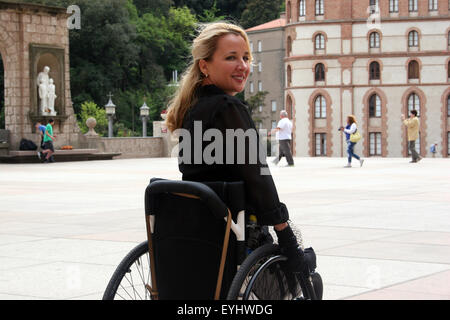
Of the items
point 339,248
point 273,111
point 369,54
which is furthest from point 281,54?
point 339,248

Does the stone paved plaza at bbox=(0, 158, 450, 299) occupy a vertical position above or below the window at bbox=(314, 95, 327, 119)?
below

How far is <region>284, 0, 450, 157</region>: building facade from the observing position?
80.1m

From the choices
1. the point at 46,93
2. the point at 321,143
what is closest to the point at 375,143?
A: the point at 321,143

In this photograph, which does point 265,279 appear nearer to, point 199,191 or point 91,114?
point 199,191

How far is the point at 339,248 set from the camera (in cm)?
790

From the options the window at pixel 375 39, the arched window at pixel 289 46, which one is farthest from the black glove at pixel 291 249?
the arched window at pixel 289 46

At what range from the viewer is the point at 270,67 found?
9369cm

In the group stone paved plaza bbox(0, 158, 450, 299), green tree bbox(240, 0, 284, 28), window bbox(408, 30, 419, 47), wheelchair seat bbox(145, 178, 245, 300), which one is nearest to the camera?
wheelchair seat bbox(145, 178, 245, 300)

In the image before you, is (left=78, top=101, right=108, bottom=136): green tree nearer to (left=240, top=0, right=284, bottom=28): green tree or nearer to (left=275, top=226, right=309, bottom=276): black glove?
(left=240, top=0, right=284, bottom=28): green tree

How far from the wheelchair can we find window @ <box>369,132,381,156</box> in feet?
258

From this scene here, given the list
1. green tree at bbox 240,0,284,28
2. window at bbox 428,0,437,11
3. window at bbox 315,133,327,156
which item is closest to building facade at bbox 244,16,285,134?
green tree at bbox 240,0,284,28

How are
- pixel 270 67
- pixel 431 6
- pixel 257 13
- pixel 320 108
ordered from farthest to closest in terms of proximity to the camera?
pixel 257 13 → pixel 270 67 → pixel 320 108 → pixel 431 6

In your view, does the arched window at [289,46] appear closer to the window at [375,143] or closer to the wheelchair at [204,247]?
the window at [375,143]

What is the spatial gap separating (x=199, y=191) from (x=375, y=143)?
260ft
